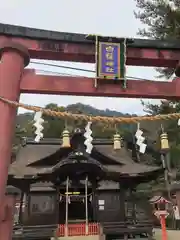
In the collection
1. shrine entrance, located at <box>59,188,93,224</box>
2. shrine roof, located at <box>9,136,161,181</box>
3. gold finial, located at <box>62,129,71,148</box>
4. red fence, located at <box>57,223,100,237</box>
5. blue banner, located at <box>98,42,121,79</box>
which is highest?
blue banner, located at <box>98,42,121,79</box>

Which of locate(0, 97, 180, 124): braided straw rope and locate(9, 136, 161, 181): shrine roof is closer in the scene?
locate(0, 97, 180, 124): braided straw rope

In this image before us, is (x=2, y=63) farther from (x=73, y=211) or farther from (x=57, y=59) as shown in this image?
(x=73, y=211)

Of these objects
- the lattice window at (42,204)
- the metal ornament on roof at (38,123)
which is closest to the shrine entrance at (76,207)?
the lattice window at (42,204)

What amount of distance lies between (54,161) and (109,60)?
817 cm

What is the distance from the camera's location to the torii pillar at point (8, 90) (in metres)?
4.11

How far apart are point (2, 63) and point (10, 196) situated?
90.6 inches

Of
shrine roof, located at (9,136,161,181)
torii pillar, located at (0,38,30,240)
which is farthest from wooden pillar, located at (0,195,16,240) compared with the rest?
shrine roof, located at (9,136,161,181)

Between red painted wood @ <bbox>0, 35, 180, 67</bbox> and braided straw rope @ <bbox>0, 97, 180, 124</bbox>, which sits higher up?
red painted wood @ <bbox>0, 35, 180, 67</bbox>

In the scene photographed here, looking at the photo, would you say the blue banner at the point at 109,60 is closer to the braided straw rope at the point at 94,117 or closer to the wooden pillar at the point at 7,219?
the braided straw rope at the point at 94,117

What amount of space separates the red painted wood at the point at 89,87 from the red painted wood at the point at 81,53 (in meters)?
0.52

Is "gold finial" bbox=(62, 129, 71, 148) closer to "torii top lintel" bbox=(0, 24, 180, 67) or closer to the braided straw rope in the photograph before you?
the braided straw rope

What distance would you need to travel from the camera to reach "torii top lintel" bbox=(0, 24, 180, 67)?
518cm

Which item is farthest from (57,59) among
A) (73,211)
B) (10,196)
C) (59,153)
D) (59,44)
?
(73,211)

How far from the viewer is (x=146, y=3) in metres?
12.8
